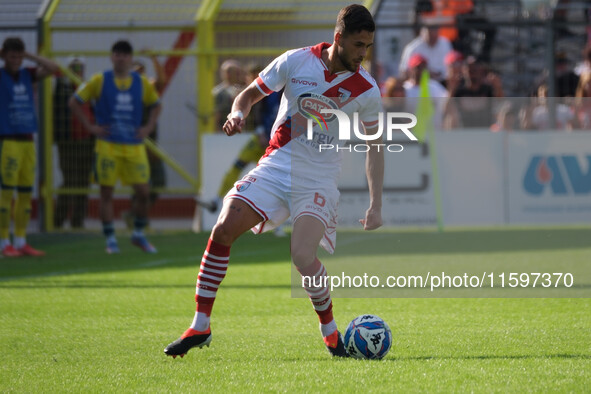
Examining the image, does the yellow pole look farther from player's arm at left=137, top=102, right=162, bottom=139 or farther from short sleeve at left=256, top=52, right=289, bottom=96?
short sleeve at left=256, top=52, right=289, bottom=96

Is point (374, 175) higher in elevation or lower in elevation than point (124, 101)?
lower

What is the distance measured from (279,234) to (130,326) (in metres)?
7.67

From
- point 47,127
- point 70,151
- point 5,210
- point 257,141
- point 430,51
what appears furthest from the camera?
point 430,51

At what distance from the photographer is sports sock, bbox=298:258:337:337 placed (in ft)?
19.0

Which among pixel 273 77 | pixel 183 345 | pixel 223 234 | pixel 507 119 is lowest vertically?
pixel 183 345

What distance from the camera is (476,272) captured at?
9930 millimetres

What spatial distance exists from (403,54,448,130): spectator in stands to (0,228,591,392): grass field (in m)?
4.57

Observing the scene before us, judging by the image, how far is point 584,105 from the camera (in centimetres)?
1532

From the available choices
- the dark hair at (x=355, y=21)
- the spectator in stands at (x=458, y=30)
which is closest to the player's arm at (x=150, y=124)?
the spectator in stands at (x=458, y=30)

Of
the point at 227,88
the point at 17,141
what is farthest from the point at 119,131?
the point at 227,88

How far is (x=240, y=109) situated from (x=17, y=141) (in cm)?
695

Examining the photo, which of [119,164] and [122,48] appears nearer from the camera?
[122,48]

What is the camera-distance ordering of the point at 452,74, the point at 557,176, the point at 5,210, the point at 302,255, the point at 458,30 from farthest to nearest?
the point at 458,30 < the point at 452,74 < the point at 557,176 < the point at 5,210 < the point at 302,255

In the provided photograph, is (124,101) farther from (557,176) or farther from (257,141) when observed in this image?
(557,176)
